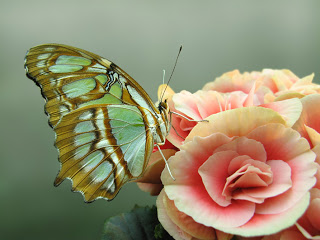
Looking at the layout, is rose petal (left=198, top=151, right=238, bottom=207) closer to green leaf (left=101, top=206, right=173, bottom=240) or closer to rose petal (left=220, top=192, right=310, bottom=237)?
rose petal (left=220, top=192, right=310, bottom=237)

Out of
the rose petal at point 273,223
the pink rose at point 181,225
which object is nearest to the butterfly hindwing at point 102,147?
the pink rose at point 181,225

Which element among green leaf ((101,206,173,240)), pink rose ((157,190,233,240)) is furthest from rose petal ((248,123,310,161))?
green leaf ((101,206,173,240))

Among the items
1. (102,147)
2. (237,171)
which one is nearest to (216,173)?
(237,171)

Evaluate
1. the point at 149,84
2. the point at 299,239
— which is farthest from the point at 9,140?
the point at 299,239

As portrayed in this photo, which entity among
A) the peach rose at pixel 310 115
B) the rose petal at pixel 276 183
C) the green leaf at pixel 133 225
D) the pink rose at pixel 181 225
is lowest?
the green leaf at pixel 133 225

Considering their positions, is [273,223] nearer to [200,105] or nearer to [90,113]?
[200,105]

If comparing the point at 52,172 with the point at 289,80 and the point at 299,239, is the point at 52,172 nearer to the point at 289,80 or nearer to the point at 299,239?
the point at 289,80

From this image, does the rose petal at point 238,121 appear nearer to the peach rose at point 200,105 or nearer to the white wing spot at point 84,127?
the peach rose at point 200,105
